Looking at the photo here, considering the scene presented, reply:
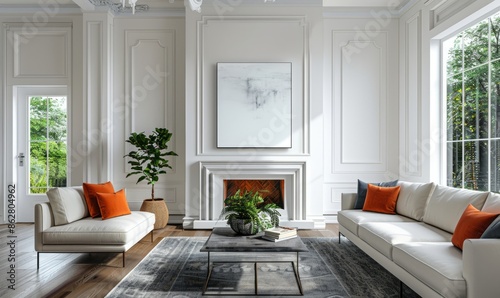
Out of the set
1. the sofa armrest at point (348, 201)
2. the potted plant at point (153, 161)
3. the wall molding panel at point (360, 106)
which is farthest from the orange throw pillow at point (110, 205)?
the wall molding panel at point (360, 106)

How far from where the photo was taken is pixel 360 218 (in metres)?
3.76

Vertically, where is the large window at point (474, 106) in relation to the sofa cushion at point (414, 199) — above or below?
above

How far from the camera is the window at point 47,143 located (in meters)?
5.68

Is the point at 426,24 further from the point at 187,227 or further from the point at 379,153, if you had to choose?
the point at 187,227

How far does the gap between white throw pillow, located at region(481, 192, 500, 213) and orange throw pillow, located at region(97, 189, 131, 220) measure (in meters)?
3.13

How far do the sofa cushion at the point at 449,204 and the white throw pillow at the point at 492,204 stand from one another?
73 mm

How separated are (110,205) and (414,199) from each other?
295 cm

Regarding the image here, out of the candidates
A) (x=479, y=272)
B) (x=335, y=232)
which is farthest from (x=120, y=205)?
(x=479, y=272)

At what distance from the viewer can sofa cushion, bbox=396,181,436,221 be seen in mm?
3604

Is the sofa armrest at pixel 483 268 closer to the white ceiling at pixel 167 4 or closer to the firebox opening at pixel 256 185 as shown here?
the firebox opening at pixel 256 185

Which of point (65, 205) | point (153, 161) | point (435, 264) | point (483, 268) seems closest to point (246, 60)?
point (153, 161)

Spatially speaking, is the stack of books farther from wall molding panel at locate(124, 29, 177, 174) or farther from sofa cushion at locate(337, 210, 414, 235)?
wall molding panel at locate(124, 29, 177, 174)

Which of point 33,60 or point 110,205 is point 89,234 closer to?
point 110,205

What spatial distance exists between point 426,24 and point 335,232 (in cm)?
287
